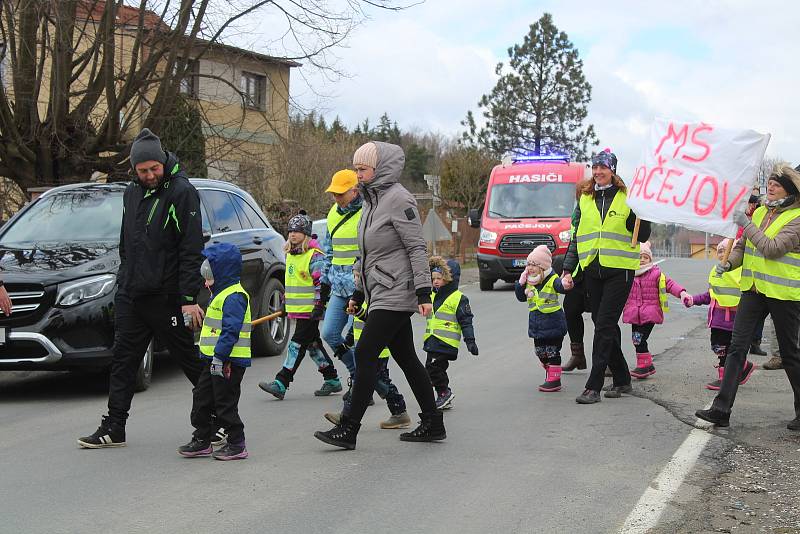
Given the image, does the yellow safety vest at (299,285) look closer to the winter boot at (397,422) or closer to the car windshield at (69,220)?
the winter boot at (397,422)

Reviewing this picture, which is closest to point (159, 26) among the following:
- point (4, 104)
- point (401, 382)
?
point (4, 104)

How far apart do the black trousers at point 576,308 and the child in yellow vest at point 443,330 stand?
5.08 ft

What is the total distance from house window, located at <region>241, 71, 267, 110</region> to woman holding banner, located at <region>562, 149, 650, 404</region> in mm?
11103

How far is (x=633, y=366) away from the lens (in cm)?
1099

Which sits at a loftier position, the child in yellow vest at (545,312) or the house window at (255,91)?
the house window at (255,91)

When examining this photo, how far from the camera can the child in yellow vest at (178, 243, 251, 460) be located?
Answer: 664 cm

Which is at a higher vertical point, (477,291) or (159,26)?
(159,26)

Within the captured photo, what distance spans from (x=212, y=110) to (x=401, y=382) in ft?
37.6

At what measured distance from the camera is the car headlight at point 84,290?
870 centimetres

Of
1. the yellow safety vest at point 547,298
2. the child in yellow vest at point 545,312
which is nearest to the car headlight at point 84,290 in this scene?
the child in yellow vest at point 545,312

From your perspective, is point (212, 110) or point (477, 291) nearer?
point (212, 110)

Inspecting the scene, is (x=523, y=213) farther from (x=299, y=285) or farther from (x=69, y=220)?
(x=299, y=285)

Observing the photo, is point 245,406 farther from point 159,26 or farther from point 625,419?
point 159,26

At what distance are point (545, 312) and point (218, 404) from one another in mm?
3649
